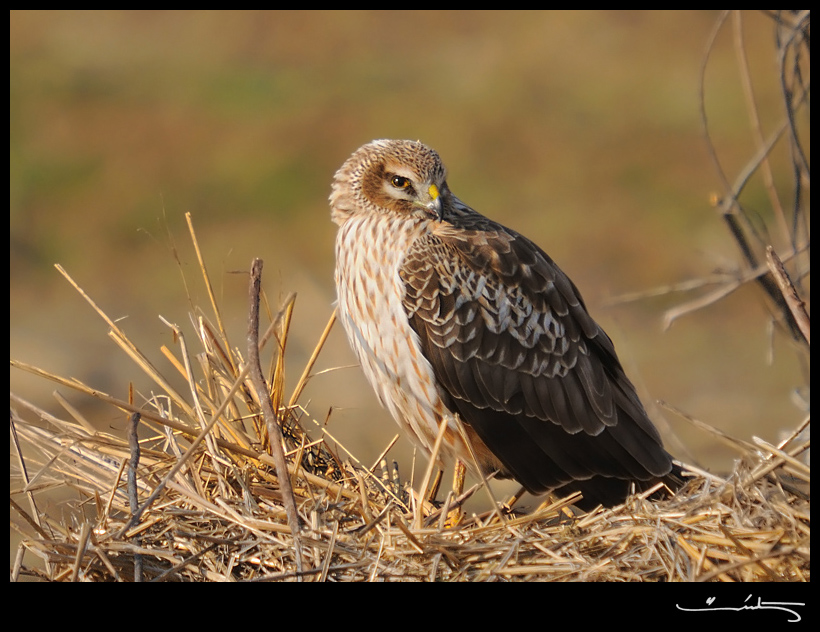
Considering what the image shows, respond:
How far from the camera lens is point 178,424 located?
3402 mm

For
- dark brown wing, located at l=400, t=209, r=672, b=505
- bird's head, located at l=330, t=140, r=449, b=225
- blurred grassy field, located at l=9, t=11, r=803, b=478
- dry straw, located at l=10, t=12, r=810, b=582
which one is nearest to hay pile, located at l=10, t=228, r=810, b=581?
dry straw, located at l=10, t=12, r=810, b=582

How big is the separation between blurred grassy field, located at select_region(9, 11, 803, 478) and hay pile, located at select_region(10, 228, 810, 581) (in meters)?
4.73

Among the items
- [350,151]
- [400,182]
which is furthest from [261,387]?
[350,151]

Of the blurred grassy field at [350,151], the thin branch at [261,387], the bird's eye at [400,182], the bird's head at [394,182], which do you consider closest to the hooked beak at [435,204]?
the bird's head at [394,182]

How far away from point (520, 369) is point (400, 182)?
1044 millimetres

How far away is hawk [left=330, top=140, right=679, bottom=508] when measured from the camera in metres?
4.17

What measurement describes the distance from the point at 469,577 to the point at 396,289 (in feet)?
4.56

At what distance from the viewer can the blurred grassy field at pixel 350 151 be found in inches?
434

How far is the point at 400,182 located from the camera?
4.46 m

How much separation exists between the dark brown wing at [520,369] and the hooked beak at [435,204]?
7 centimetres

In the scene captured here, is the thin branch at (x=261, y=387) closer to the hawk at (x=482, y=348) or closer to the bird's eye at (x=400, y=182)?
the hawk at (x=482, y=348)

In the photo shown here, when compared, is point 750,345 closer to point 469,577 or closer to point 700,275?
point 700,275

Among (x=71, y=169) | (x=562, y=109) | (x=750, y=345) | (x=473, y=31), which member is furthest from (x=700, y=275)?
(x=71, y=169)
